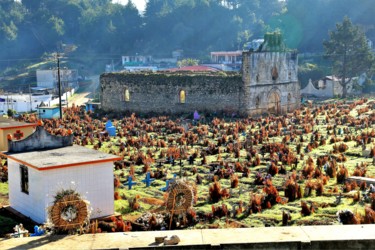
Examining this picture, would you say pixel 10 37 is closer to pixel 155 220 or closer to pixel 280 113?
pixel 280 113

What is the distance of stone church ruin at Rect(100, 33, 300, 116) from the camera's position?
1432 inches

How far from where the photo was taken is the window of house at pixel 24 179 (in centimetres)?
1339

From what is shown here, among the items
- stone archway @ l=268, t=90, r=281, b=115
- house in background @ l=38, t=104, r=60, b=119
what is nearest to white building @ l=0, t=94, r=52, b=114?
house in background @ l=38, t=104, r=60, b=119

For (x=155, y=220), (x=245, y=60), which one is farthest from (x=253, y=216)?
(x=245, y=60)

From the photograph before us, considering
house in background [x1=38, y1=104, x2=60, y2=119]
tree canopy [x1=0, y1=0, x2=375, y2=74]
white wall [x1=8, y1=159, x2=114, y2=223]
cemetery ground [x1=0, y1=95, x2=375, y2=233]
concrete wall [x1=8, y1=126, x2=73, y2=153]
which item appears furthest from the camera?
tree canopy [x1=0, y1=0, x2=375, y2=74]

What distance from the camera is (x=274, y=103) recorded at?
38781 millimetres

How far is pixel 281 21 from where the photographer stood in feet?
265

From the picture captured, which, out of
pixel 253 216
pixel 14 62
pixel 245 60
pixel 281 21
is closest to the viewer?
pixel 253 216

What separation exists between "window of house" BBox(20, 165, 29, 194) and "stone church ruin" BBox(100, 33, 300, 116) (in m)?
23.9

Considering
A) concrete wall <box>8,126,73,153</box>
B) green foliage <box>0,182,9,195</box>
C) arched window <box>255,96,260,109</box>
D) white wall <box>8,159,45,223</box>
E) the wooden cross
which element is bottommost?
green foliage <box>0,182,9,195</box>

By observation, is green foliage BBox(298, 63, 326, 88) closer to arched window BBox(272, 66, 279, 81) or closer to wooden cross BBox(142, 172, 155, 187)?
arched window BBox(272, 66, 279, 81)

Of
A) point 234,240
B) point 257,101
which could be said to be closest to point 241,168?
point 234,240

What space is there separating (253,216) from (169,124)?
17.8 meters

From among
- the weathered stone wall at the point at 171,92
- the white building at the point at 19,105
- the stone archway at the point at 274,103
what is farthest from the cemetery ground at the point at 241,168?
the white building at the point at 19,105
